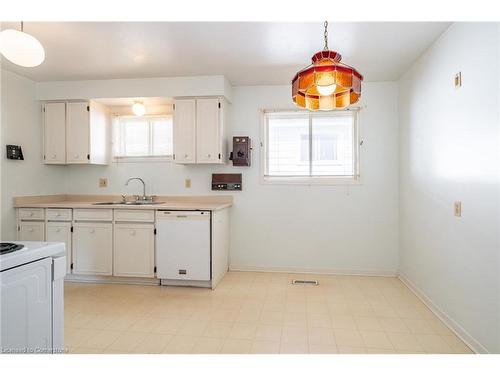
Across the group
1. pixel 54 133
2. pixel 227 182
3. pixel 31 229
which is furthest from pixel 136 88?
pixel 31 229

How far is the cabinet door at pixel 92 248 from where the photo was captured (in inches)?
133

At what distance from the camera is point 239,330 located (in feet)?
7.59

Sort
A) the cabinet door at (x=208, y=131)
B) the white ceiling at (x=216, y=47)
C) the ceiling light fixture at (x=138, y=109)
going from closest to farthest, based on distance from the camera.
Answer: the white ceiling at (x=216, y=47)
the cabinet door at (x=208, y=131)
the ceiling light fixture at (x=138, y=109)

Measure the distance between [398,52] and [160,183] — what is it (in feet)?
10.2

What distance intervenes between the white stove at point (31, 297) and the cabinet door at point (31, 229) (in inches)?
98.8

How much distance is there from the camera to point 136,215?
333 centimetres

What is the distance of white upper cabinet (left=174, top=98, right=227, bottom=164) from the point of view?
3.54 meters

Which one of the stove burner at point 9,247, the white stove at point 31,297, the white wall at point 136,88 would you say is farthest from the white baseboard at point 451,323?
the white wall at point 136,88

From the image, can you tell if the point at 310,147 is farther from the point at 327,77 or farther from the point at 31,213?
the point at 31,213

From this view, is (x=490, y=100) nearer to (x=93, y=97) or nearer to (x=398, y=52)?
(x=398, y=52)

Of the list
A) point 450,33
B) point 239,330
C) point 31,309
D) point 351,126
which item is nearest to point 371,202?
point 351,126

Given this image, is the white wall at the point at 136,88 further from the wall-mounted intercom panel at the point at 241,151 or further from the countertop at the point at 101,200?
the countertop at the point at 101,200

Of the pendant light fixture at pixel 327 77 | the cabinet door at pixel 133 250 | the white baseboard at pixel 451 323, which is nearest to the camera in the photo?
the pendant light fixture at pixel 327 77

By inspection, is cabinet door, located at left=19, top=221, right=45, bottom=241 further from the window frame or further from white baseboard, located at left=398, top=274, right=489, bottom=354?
white baseboard, located at left=398, top=274, right=489, bottom=354
